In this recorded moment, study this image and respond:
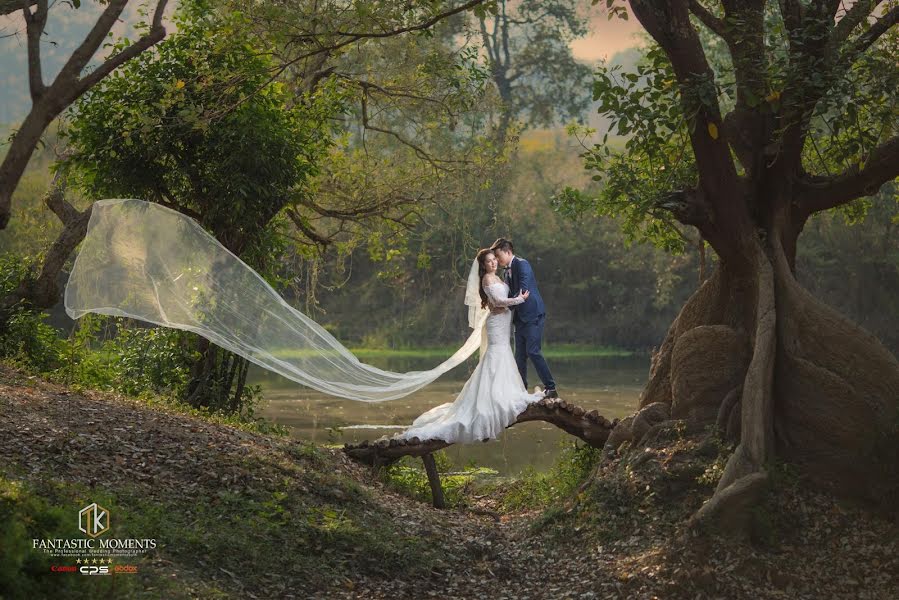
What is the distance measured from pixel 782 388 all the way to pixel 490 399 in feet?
11.1

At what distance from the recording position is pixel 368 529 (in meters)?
7.23

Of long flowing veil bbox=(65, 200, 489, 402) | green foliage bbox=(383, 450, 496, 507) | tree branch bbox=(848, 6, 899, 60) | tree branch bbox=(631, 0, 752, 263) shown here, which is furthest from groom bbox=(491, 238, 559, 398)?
tree branch bbox=(848, 6, 899, 60)

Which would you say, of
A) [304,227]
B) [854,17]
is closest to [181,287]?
[304,227]

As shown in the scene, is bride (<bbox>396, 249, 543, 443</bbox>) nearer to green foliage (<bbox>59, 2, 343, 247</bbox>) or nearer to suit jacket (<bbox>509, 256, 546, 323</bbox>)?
suit jacket (<bbox>509, 256, 546, 323</bbox>)

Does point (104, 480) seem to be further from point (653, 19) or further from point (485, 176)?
point (485, 176)

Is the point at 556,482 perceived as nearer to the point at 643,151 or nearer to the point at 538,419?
the point at 538,419

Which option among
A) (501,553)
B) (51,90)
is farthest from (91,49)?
(501,553)

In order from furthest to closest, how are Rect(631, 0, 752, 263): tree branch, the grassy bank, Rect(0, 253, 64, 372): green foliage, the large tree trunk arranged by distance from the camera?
Rect(0, 253, 64, 372): green foliage, Rect(631, 0, 752, 263): tree branch, the large tree trunk, the grassy bank

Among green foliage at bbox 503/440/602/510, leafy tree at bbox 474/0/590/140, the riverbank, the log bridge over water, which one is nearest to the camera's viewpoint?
the riverbank

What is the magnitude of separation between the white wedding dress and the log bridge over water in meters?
0.08

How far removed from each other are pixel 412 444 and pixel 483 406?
84cm

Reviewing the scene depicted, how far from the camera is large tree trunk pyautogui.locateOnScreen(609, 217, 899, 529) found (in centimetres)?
686

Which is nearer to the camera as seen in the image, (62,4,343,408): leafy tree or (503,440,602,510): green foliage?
(503,440,602,510): green foliage

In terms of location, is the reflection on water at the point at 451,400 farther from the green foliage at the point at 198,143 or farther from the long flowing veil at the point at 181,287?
the green foliage at the point at 198,143
